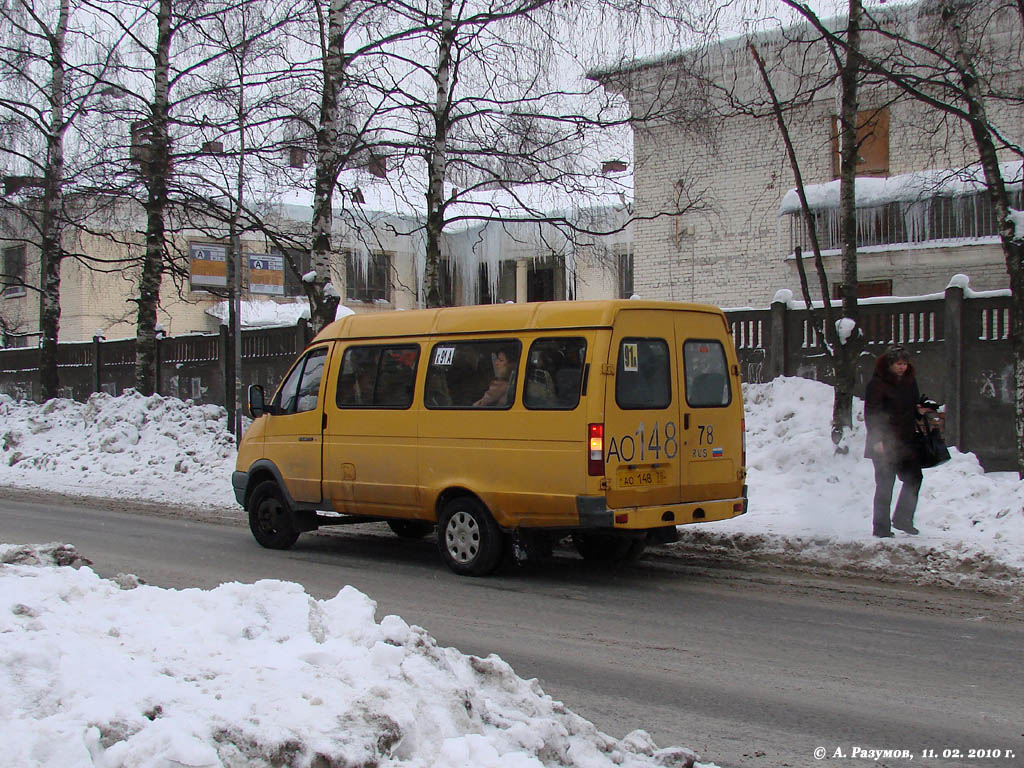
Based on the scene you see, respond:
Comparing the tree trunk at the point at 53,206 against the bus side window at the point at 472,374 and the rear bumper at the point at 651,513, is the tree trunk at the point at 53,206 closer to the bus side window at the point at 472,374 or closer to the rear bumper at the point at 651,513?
the bus side window at the point at 472,374

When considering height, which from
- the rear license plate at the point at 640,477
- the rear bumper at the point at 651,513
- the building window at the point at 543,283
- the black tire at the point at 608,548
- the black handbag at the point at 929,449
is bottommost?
the black tire at the point at 608,548

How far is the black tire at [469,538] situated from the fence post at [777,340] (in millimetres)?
6706

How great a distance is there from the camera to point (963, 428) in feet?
42.0

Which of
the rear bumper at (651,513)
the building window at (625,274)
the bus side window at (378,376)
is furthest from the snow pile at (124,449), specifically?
the building window at (625,274)

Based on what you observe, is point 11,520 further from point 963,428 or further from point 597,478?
point 963,428

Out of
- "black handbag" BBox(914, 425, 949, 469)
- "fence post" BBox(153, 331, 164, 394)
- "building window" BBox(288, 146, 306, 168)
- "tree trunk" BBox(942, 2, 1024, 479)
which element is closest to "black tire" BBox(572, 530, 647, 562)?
"black handbag" BBox(914, 425, 949, 469)

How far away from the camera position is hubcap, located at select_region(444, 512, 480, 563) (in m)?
9.19

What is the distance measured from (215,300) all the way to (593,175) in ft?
82.5

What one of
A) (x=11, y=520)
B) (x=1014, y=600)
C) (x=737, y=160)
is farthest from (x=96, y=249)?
(x=1014, y=600)

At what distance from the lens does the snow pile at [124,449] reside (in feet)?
54.4

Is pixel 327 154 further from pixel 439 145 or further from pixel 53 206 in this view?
pixel 53 206

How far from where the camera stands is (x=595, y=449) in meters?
8.30

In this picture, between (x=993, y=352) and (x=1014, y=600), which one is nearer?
(x=1014, y=600)

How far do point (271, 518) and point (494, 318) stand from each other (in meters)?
3.62
